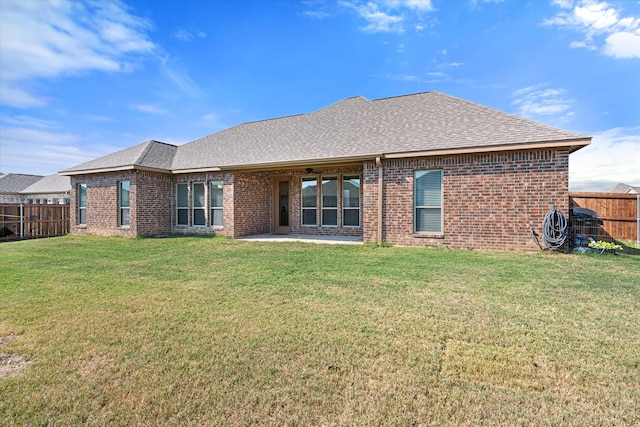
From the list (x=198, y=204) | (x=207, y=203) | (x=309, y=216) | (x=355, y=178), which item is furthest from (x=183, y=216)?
(x=355, y=178)

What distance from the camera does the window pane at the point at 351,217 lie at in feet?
41.3

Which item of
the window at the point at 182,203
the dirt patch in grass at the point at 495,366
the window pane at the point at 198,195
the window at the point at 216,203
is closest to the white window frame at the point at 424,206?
the dirt patch in grass at the point at 495,366

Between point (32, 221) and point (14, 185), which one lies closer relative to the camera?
point (32, 221)

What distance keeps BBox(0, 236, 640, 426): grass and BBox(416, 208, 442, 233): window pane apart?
3264 millimetres

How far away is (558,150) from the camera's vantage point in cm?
809

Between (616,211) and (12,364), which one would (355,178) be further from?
(12,364)

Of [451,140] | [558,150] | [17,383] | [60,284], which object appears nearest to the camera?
[17,383]

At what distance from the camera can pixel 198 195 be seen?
13703mm

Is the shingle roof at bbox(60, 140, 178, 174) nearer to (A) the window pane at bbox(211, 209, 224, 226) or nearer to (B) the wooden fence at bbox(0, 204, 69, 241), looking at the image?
(B) the wooden fence at bbox(0, 204, 69, 241)

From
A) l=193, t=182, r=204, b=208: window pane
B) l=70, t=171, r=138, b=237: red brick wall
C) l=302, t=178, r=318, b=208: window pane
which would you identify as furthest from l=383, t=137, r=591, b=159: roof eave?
l=70, t=171, r=138, b=237: red brick wall

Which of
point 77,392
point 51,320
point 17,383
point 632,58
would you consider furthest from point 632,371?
point 632,58

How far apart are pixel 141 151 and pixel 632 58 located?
60.9 feet

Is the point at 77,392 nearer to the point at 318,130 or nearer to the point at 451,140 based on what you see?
the point at 451,140

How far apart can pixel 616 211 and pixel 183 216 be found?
55.0ft
